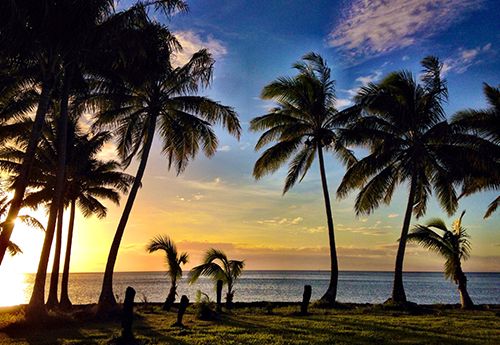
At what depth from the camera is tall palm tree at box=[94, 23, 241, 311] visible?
20.0m

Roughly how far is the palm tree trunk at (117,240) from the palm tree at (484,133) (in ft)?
47.4

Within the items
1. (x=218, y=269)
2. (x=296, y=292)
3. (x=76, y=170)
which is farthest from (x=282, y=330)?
(x=296, y=292)

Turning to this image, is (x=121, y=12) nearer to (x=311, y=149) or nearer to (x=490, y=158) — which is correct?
(x=311, y=149)

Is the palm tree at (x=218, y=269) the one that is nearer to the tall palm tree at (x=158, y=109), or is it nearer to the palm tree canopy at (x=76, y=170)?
the tall palm tree at (x=158, y=109)

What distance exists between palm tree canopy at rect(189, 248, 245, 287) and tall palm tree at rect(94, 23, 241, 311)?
12.5ft

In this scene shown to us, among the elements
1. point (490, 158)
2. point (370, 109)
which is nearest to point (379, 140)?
point (370, 109)

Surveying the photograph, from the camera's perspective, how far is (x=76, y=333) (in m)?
14.0

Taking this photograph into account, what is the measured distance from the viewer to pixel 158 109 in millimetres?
21109

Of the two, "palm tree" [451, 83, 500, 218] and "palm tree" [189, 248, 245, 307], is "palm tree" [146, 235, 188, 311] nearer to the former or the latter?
"palm tree" [189, 248, 245, 307]

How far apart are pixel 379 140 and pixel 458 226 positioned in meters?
5.71

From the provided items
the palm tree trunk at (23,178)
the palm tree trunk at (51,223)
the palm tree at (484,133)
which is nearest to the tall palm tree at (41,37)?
the palm tree trunk at (23,178)

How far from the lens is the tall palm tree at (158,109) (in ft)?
65.5

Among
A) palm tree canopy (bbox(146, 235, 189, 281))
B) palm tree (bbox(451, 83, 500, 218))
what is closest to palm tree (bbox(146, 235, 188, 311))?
palm tree canopy (bbox(146, 235, 189, 281))

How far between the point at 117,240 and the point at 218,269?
4.83m
